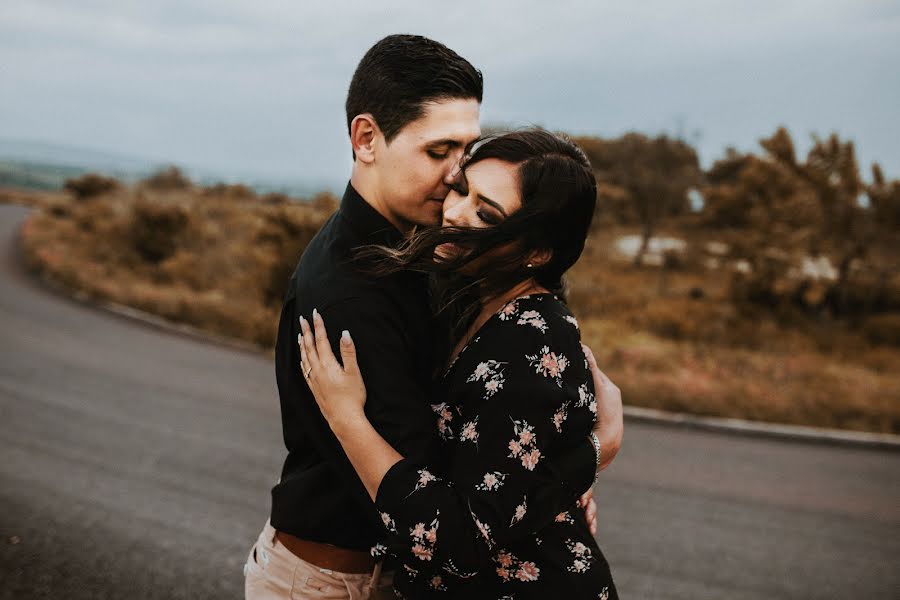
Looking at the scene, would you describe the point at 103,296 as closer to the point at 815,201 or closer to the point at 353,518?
the point at 353,518

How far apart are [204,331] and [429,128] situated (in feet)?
35.8

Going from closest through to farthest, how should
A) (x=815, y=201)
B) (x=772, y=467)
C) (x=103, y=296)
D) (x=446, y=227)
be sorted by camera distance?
(x=446, y=227) < (x=772, y=467) < (x=103, y=296) < (x=815, y=201)

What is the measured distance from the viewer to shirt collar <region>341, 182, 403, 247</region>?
183 centimetres

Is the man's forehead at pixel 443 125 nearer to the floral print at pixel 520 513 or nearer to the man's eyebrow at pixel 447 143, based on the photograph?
the man's eyebrow at pixel 447 143

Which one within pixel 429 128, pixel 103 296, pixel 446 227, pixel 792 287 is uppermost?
pixel 429 128

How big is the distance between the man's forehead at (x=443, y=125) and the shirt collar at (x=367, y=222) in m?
0.22

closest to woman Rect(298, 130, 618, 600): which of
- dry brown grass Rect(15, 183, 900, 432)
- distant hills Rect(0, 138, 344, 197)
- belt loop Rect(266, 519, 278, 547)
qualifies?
belt loop Rect(266, 519, 278, 547)

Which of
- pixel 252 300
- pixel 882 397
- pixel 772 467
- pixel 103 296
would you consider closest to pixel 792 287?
pixel 882 397

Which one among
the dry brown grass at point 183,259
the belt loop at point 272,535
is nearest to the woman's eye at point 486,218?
the belt loop at point 272,535

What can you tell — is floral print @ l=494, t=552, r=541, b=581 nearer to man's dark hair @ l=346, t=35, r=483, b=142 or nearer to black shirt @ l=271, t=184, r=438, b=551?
black shirt @ l=271, t=184, r=438, b=551

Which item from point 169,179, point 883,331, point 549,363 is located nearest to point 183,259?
point 883,331

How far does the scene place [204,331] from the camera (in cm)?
1196

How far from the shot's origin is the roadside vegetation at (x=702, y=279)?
10.1 meters

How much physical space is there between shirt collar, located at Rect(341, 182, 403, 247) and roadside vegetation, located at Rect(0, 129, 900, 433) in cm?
777
